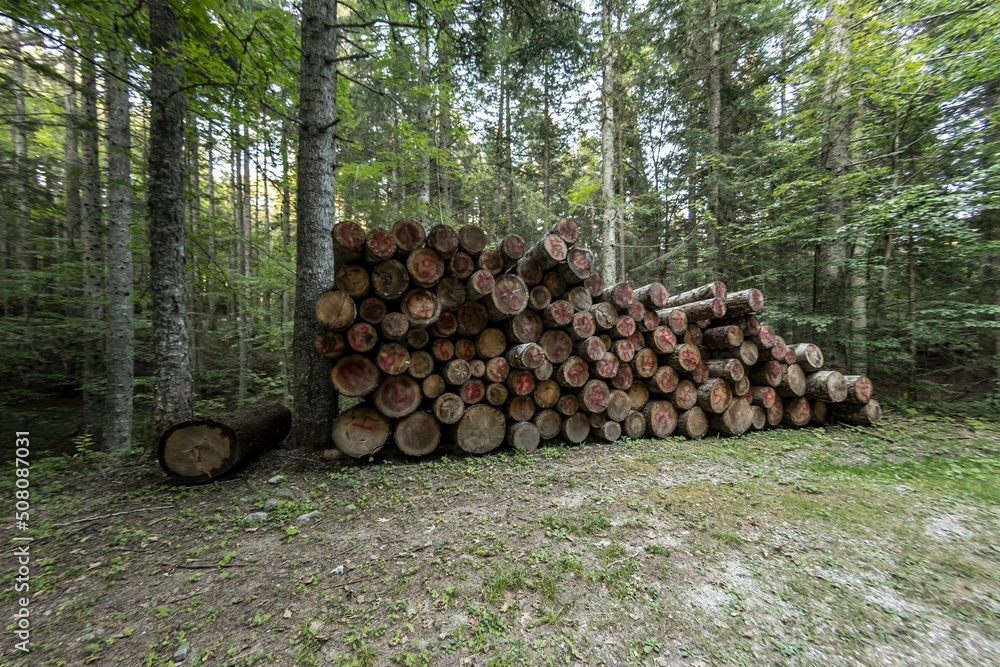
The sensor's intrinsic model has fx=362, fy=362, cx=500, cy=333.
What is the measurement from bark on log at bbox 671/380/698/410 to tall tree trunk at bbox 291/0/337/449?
4725 mm

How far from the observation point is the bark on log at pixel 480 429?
437 centimetres

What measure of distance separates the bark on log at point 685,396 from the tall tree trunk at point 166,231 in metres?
6.32

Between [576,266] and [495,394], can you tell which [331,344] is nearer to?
[495,394]

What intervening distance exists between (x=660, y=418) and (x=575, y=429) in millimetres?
1346

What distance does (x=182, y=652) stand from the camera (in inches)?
65.2

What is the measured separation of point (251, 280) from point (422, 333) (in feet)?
14.1

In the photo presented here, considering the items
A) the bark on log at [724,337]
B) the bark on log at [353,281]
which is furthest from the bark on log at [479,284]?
the bark on log at [724,337]

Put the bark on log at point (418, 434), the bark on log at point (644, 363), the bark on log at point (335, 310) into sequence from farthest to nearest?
1. the bark on log at point (644, 363)
2. the bark on log at point (418, 434)
3. the bark on log at point (335, 310)

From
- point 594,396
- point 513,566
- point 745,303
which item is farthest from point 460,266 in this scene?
point 745,303

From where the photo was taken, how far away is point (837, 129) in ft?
24.1

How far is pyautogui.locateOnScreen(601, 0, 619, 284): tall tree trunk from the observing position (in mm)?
9359

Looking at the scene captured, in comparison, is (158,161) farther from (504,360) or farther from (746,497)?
(746,497)

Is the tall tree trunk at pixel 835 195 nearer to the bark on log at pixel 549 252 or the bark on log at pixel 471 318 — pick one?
the bark on log at pixel 549 252

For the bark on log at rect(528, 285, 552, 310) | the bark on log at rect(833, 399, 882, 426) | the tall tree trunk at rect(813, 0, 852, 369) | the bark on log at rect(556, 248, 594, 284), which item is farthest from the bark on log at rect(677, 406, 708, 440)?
the tall tree trunk at rect(813, 0, 852, 369)
